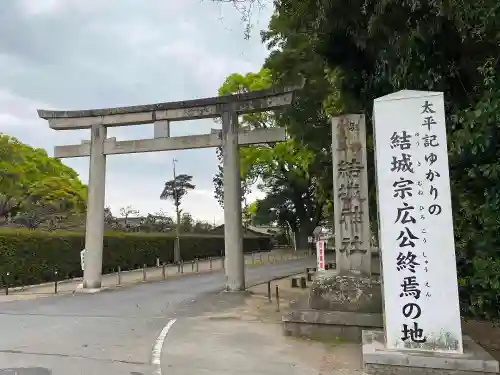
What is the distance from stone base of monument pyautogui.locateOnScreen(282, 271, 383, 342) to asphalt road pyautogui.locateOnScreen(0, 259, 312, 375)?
8.84 feet

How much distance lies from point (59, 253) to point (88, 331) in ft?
43.4

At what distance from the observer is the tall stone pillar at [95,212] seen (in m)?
16.4

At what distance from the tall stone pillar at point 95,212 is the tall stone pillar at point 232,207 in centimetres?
497

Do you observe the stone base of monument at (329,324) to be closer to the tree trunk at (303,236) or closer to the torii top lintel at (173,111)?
the torii top lintel at (173,111)

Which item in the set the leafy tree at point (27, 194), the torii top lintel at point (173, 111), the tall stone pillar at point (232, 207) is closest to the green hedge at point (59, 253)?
the leafy tree at point (27, 194)

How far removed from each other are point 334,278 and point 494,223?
3590mm

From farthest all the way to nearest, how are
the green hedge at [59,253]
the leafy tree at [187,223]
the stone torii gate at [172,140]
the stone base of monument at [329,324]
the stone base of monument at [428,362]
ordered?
the leafy tree at [187,223] → the green hedge at [59,253] → the stone torii gate at [172,140] → the stone base of monument at [329,324] → the stone base of monument at [428,362]

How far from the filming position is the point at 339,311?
7.92m

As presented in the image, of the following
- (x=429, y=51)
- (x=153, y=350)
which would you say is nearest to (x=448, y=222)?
(x=429, y=51)

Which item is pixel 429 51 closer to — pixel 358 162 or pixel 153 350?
pixel 358 162

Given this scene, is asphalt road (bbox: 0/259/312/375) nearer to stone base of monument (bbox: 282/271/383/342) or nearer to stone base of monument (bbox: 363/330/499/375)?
stone base of monument (bbox: 282/271/383/342)

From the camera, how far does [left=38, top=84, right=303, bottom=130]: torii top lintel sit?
14.9 meters

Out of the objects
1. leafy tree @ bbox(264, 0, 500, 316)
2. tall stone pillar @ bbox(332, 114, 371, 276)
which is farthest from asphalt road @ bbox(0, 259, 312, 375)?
leafy tree @ bbox(264, 0, 500, 316)

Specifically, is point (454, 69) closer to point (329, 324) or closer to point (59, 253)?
point (329, 324)
